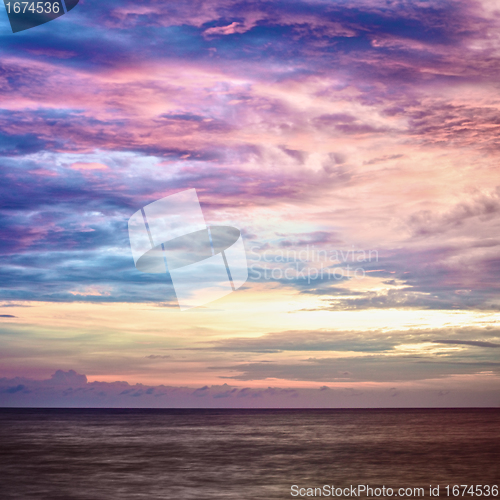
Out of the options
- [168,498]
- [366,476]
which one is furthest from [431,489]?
[168,498]

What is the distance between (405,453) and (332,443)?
13.8 meters

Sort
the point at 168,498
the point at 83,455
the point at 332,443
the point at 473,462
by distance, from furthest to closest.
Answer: the point at 332,443, the point at 83,455, the point at 473,462, the point at 168,498

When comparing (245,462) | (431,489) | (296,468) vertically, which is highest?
(431,489)

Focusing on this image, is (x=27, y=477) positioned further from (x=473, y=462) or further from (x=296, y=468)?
(x=473, y=462)

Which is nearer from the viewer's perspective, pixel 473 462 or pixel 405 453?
pixel 473 462

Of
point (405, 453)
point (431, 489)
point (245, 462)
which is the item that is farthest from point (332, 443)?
point (431, 489)

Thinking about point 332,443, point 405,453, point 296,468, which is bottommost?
point 332,443

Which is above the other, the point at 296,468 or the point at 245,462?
the point at 296,468

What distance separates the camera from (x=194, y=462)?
1816 inches

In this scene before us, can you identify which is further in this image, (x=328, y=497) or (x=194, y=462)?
(x=194, y=462)

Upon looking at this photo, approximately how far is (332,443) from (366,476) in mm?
27669

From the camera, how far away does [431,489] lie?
1271 inches

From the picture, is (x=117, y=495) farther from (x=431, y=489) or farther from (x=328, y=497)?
(x=431, y=489)

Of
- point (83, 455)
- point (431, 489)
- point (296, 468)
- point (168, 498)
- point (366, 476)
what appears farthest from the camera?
point (83, 455)
